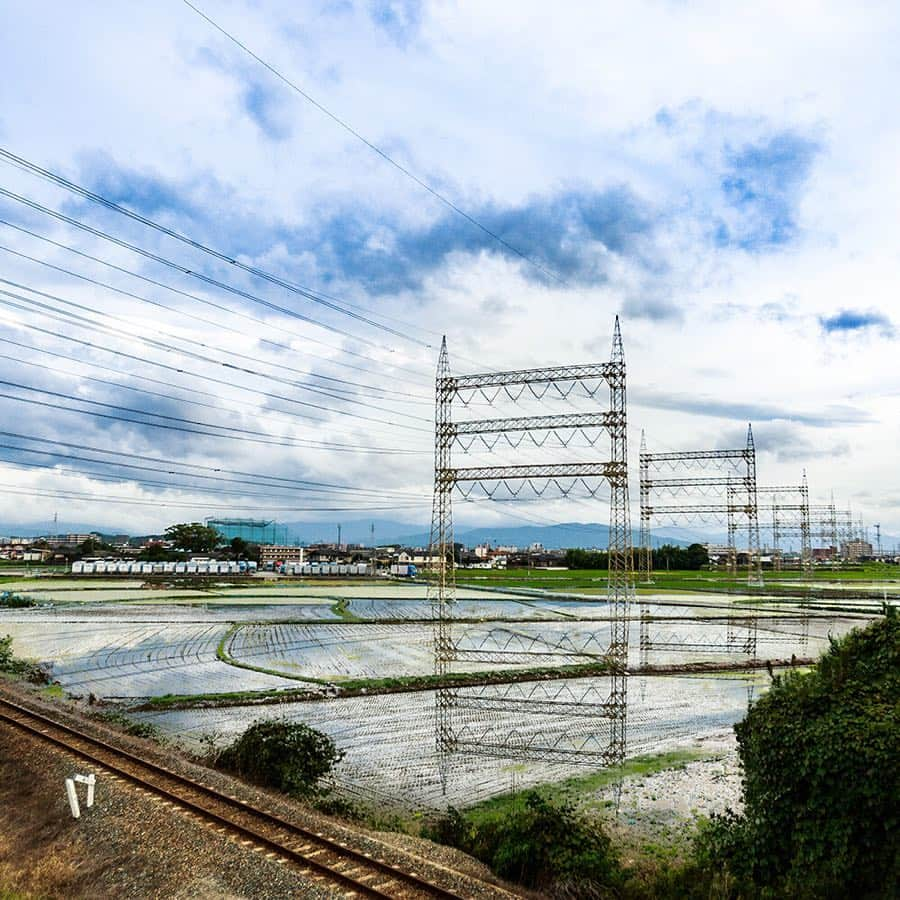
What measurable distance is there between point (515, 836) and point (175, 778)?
7.40 metres

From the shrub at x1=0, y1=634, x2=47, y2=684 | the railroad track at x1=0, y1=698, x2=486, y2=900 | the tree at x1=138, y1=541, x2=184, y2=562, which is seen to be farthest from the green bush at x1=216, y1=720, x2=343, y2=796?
the tree at x1=138, y1=541, x2=184, y2=562

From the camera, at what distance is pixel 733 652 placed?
38.0 metres

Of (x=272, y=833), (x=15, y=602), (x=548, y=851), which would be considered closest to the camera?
(x=548, y=851)

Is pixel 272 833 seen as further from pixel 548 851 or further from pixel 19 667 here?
pixel 19 667

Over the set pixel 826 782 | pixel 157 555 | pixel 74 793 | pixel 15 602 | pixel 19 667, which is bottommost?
pixel 15 602

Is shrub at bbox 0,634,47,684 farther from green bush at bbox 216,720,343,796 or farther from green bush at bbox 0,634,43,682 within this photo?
green bush at bbox 216,720,343,796

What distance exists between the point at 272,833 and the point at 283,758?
11.8 feet

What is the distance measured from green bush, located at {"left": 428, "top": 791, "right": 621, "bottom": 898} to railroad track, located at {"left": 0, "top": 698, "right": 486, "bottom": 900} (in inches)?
72.1

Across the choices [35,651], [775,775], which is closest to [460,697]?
[775,775]

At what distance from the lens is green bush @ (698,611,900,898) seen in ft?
28.7

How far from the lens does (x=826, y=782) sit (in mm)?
9117

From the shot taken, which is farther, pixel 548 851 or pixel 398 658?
pixel 398 658

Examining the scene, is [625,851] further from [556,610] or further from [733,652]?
[556,610]

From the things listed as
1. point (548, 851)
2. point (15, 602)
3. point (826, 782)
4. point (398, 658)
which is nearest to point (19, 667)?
point (398, 658)
